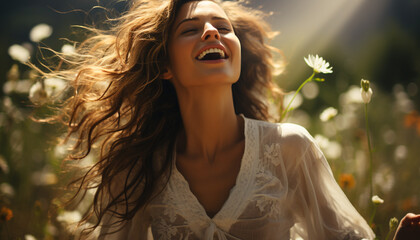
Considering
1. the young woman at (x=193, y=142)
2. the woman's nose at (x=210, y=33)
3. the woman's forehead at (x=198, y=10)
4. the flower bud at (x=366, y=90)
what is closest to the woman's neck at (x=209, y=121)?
the young woman at (x=193, y=142)

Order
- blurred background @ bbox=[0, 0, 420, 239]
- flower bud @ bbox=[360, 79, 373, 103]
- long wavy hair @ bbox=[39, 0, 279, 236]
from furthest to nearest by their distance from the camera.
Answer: blurred background @ bbox=[0, 0, 420, 239]
long wavy hair @ bbox=[39, 0, 279, 236]
flower bud @ bbox=[360, 79, 373, 103]

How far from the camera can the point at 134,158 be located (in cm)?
199

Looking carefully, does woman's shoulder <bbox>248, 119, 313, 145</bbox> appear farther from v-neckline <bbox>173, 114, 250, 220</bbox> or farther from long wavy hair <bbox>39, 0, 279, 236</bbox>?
long wavy hair <bbox>39, 0, 279, 236</bbox>

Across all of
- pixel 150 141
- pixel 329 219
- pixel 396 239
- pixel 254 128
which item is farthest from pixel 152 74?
pixel 396 239

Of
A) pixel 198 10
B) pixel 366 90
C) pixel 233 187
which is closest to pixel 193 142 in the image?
pixel 233 187

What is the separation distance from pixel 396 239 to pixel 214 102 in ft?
2.88

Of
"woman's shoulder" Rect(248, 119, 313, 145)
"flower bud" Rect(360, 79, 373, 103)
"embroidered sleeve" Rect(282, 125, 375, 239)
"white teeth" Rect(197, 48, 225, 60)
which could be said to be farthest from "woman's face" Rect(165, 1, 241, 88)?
"flower bud" Rect(360, 79, 373, 103)

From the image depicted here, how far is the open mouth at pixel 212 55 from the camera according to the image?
1743 mm

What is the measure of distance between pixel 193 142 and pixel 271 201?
46 cm

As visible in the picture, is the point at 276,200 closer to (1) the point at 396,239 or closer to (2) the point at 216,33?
(1) the point at 396,239

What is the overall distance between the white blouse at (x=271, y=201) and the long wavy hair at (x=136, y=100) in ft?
0.58

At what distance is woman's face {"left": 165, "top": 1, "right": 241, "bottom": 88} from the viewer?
1.74 metres

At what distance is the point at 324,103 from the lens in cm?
469

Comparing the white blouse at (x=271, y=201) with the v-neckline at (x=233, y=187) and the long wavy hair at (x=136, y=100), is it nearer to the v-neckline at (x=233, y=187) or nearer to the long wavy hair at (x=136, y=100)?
the v-neckline at (x=233, y=187)
